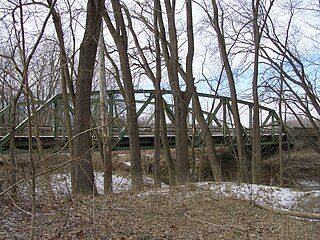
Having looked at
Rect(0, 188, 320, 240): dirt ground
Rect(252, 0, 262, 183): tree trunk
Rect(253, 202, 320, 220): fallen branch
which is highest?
Rect(252, 0, 262, 183): tree trunk

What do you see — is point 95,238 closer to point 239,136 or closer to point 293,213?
point 293,213

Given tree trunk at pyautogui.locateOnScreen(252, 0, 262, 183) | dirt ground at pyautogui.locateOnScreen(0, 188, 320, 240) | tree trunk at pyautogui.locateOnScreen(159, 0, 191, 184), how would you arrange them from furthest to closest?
1. tree trunk at pyautogui.locateOnScreen(252, 0, 262, 183)
2. tree trunk at pyautogui.locateOnScreen(159, 0, 191, 184)
3. dirt ground at pyautogui.locateOnScreen(0, 188, 320, 240)

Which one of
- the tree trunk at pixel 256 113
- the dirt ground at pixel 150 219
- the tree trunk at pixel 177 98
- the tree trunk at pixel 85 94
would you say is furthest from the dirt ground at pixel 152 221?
the tree trunk at pixel 256 113

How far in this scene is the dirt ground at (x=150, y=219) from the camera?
16.2 ft

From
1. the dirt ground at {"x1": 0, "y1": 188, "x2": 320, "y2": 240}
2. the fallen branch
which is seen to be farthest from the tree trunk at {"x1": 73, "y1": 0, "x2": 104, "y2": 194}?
the fallen branch

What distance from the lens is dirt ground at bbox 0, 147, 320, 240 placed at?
4.95 metres

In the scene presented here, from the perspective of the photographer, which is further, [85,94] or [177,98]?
[177,98]

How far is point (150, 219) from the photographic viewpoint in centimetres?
593

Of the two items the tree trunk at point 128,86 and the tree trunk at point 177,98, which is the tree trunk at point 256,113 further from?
the tree trunk at point 128,86

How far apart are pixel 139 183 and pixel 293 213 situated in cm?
518

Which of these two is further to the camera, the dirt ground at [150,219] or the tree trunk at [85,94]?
the tree trunk at [85,94]

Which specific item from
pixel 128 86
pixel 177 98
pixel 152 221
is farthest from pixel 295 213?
pixel 177 98

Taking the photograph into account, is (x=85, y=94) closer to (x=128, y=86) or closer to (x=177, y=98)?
(x=128, y=86)

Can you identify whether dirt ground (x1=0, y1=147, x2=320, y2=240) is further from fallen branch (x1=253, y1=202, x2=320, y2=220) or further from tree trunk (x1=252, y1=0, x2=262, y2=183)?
tree trunk (x1=252, y1=0, x2=262, y2=183)
